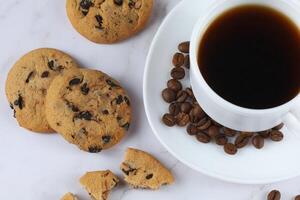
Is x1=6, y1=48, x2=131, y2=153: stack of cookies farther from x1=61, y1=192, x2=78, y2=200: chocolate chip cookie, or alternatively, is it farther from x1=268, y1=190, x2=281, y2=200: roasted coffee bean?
x1=268, y1=190, x2=281, y2=200: roasted coffee bean

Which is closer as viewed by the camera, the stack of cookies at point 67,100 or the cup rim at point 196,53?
the cup rim at point 196,53

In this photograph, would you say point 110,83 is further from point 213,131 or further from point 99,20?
point 213,131

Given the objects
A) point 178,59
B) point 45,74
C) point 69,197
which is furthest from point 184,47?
point 69,197

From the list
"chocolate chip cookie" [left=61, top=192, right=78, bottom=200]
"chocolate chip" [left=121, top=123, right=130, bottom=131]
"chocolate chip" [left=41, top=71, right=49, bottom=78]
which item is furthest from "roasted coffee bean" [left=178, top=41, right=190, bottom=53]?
"chocolate chip cookie" [left=61, top=192, right=78, bottom=200]

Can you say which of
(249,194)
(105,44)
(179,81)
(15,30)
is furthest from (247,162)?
(15,30)

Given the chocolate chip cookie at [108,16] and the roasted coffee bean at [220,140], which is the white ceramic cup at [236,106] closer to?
the roasted coffee bean at [220,140]

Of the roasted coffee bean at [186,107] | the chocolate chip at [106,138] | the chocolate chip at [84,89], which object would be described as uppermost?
the chocolate chip at [84,89]

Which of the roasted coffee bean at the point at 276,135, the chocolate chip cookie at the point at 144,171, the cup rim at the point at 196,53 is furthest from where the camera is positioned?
the chocolate chip cookie at the point at 144,171

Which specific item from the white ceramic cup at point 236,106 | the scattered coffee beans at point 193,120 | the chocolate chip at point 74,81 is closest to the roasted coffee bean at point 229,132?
the scattered coffee beans at point 193,120
